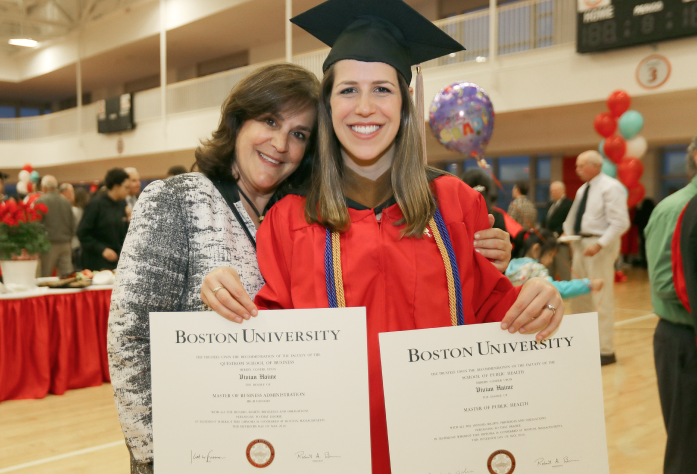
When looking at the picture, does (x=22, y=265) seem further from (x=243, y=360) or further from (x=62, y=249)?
(x=243, y=360)

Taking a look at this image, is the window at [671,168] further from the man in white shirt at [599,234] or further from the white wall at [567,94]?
the man in white shirt at [599,234]

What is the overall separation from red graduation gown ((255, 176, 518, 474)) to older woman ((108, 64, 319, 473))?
19 centimetres

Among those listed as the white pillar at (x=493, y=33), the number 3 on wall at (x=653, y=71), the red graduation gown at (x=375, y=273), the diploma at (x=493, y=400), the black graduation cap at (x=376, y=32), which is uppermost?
the white pillar at (x=493, y=33)

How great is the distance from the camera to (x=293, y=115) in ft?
5.10

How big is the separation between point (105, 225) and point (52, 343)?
55.7 inches

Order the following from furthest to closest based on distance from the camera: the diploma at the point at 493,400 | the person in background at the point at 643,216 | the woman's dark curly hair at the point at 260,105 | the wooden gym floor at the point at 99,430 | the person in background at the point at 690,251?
the person in background at the point at 643,216, the wooden gym floor at the point at 99,430, the person in background at the point at 690,251, the woman's dark curly hair at the point at 260,105, the diploma at the point at 493,400

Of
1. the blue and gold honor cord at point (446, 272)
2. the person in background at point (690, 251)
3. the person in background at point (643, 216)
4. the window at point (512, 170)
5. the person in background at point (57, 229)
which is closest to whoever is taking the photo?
the blue and gold honor cord at point (446, 272)

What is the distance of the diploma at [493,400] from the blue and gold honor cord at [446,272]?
0.16 meters

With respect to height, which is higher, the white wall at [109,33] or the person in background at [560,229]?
the white wall at [109,33]

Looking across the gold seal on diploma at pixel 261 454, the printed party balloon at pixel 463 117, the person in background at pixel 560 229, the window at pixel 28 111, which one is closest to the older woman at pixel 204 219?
the gold seal on diploma at pixel 261 454

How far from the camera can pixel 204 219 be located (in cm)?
147

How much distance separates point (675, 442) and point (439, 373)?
6.18 feet

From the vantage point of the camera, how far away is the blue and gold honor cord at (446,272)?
125 cm
